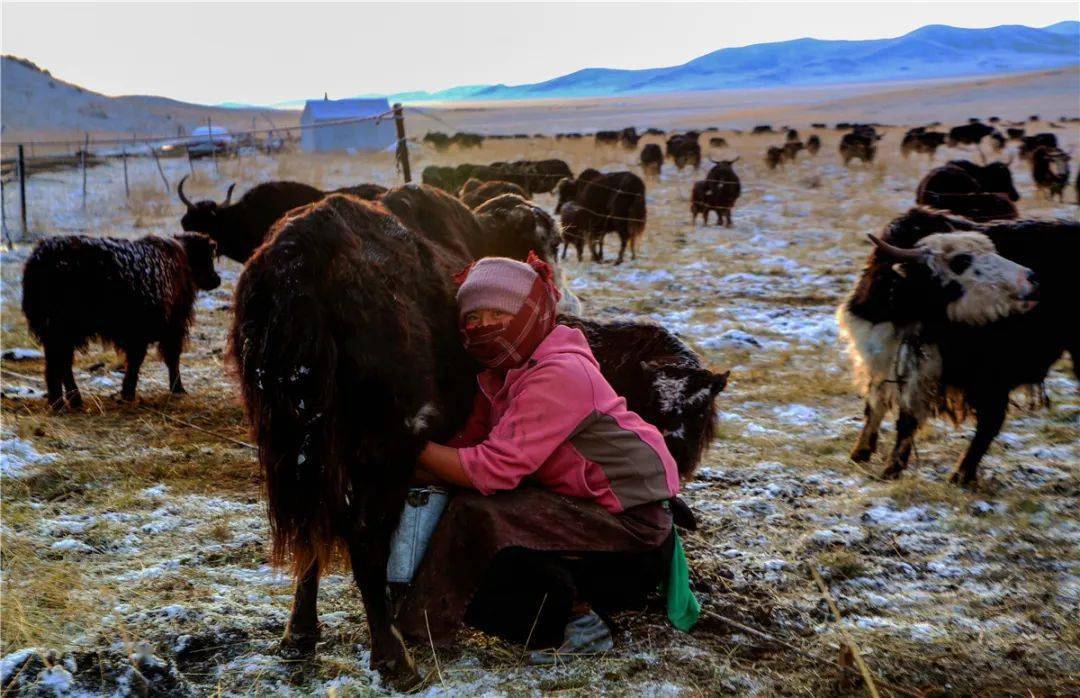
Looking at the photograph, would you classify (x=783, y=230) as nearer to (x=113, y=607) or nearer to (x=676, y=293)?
(x=676, y=293)

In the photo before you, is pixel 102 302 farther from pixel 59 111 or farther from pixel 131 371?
pixel 59 111

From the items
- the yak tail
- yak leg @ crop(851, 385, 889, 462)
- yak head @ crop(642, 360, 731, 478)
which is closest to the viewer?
the yak tail

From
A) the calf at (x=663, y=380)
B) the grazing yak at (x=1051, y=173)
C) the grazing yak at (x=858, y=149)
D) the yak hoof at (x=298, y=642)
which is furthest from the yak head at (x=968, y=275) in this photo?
the grazing yak at (x=858, y=149)

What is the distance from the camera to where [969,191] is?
1030cm

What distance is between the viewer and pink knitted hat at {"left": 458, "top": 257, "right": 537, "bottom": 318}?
2619 mm

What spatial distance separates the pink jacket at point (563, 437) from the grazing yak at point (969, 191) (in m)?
6.08

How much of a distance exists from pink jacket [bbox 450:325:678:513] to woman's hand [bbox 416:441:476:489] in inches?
0.9

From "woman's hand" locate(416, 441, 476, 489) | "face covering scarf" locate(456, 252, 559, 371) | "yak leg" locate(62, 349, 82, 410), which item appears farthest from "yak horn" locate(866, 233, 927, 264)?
"yak leg" locate(62, 349, 82, 410)

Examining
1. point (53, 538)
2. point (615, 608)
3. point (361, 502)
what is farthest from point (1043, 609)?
point (53, 538)

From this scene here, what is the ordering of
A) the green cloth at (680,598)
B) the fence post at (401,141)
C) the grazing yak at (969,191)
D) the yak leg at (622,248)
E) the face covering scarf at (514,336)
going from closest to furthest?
the face covering scarf at (514,336) < the green cloth at (680,598) < the grazing yak at (969,191) < the fence post at (401,141) < the yak leg at (622,248)

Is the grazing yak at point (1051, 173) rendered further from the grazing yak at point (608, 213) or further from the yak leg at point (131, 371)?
the yak leg at point (131, 371)

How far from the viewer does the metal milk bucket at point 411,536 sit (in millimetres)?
2535

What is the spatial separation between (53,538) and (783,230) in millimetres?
13631

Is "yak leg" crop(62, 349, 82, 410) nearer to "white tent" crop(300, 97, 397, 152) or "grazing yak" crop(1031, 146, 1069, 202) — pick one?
"grazing yak" crop(1031, 146, 1069, 202)
